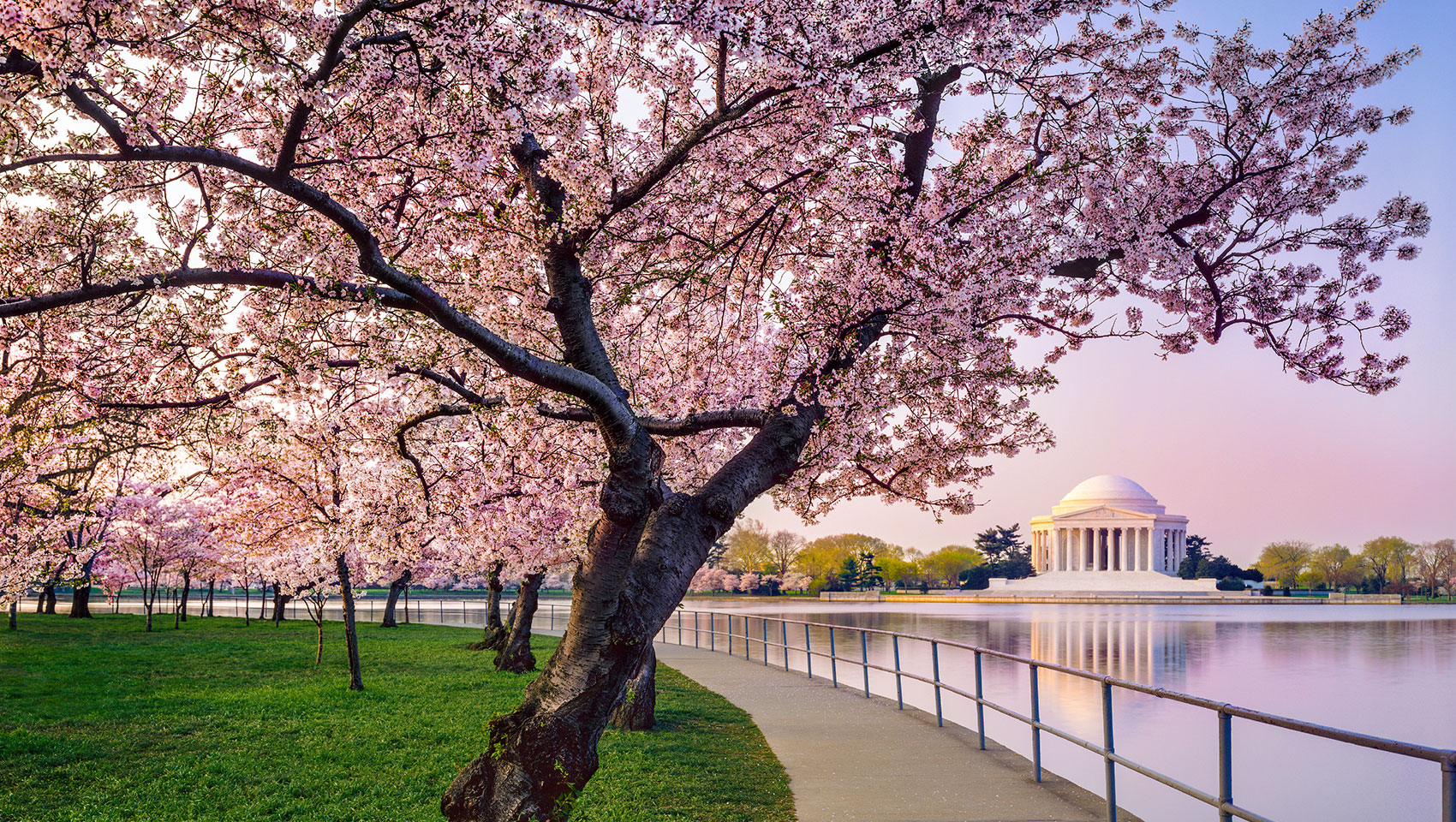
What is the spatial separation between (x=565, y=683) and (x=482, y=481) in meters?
5.41

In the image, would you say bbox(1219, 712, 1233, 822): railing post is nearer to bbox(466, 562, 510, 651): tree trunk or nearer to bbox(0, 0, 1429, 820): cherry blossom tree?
bbox(0, 0, 1429, 820): cherry blossom tree

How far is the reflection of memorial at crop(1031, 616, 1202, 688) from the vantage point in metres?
22.1

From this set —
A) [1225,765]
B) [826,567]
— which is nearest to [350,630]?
[1225,765]

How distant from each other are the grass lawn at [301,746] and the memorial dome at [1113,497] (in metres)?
102

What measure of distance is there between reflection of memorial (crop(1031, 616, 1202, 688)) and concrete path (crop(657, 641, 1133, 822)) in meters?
4.59

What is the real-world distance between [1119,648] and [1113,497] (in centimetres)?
8890

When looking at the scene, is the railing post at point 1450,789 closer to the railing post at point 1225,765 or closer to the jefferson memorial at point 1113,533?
the railing post at point 1225,765

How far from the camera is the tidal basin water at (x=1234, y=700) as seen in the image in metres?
12.2

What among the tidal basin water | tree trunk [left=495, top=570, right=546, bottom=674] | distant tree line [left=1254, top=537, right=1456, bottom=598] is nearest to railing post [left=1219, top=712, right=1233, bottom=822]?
the tidal basin water

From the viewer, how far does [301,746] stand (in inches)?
424

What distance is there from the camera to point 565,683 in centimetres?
591

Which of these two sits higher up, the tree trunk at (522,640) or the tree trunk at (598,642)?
the tree trunk at (598,642)

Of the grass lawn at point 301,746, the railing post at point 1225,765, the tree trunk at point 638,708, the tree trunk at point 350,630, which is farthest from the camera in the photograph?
the tree trunk at point 350,630

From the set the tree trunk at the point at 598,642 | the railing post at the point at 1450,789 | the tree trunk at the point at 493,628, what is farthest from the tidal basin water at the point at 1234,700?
the tree trunk at the point at 493,628
